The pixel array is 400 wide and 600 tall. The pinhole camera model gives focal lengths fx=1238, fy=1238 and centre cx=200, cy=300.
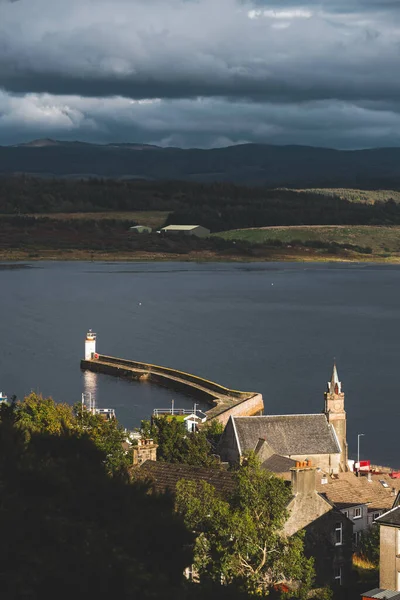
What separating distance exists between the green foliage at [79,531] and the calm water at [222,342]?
1481 inches

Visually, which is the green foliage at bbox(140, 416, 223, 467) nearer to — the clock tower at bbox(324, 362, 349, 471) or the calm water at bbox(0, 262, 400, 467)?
the clock tower at bbox(324, 362, 349, 471)

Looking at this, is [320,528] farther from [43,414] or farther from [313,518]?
[43,414]

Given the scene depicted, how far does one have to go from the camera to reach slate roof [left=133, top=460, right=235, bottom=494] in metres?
29.4

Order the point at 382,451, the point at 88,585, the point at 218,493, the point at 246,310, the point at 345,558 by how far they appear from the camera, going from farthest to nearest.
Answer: the point at 246,310 → the point at 382,451 → the point at 345,558 → the point at 218,493 → the point at 88,585

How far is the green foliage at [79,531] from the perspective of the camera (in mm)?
16391

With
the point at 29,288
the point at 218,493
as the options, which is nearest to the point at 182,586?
the point at 218,493

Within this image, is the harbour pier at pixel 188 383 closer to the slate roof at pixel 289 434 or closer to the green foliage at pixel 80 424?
the slate roof at pixel 289 434

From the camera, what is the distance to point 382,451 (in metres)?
57.9

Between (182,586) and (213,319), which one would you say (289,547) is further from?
(213,319)

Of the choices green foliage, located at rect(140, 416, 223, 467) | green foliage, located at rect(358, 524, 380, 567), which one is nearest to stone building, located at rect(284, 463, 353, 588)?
green foliage, located at rect(358, 524, 380, 567)

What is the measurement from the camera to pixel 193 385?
7869cm

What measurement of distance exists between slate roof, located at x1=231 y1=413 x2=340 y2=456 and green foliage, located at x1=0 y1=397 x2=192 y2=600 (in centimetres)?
2124

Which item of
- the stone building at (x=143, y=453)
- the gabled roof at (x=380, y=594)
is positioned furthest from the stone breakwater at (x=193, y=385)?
the gabled roof at (x=380, y=594)

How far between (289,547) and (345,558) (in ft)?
17.7
